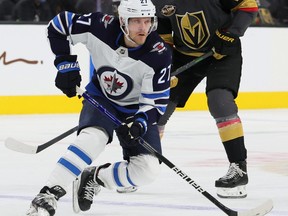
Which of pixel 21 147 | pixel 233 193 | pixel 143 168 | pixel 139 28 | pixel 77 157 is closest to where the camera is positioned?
pixel 77 157

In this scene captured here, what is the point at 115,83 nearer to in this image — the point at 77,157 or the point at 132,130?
the point at 132,130

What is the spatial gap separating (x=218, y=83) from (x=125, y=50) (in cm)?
85

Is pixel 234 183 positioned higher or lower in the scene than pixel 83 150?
lower

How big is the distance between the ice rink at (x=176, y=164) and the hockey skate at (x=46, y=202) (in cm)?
26

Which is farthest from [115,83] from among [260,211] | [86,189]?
[260,211]

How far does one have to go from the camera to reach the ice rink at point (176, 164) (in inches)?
148

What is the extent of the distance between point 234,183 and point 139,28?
3.35 ft

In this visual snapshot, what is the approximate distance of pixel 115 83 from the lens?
3615 mm

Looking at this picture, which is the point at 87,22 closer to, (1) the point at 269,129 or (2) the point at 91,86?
(2) the point at 91,86

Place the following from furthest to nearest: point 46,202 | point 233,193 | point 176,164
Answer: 1. point 176,164
2. point 233,193
3. point 46,202

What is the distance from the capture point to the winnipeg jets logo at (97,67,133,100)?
3600mm

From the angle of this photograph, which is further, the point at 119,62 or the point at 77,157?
the point at 119,62

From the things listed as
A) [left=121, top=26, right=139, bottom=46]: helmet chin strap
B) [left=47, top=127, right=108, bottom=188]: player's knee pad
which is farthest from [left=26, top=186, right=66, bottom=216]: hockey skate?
[left=121, top=26, right=139, bottom=46]: helmet chin strap

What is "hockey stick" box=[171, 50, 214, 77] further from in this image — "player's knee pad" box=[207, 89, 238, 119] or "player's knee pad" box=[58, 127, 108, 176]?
"player's knee pad" box=[58, 127, 108, 176]
